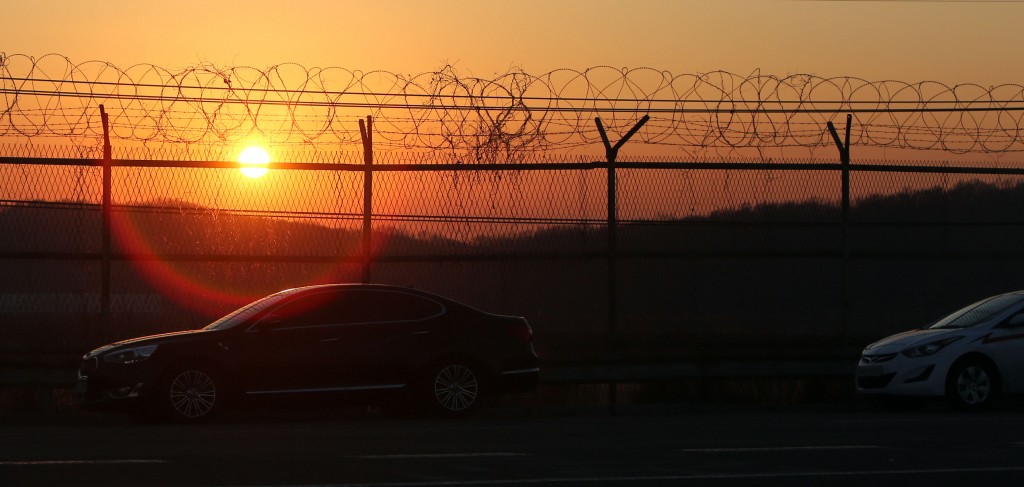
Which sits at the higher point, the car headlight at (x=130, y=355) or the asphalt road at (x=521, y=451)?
the car headlight at (x=130, y=355)

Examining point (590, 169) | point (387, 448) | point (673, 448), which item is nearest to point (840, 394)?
point (590, 169)

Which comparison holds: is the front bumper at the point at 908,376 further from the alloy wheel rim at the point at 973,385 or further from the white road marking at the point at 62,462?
the white road marking at the point at 62,462

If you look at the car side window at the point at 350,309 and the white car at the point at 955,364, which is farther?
the white car at the point at 955,364

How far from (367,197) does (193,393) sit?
341cm

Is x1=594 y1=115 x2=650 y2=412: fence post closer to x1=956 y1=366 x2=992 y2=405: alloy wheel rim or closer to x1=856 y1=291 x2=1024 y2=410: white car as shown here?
x1=856 y1=291 x2=1024 y2=410: white car

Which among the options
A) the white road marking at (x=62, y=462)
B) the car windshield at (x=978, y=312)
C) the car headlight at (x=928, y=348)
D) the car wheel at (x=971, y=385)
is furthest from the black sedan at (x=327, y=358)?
the car windshield at (x=978, y=312)

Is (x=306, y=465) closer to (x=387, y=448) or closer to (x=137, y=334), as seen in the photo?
(x=387, y=448)

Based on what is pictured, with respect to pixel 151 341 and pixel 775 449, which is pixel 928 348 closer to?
pixel 775 449

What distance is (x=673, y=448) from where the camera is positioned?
36.8ft

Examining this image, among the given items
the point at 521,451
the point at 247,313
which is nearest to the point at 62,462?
the point at 521,451

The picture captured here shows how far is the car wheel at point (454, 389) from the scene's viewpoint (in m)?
14.8

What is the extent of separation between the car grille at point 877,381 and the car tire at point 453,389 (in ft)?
15.6

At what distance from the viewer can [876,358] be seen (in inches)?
642

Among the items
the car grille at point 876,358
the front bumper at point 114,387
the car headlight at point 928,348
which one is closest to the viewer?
the front bumper at point 114,387
